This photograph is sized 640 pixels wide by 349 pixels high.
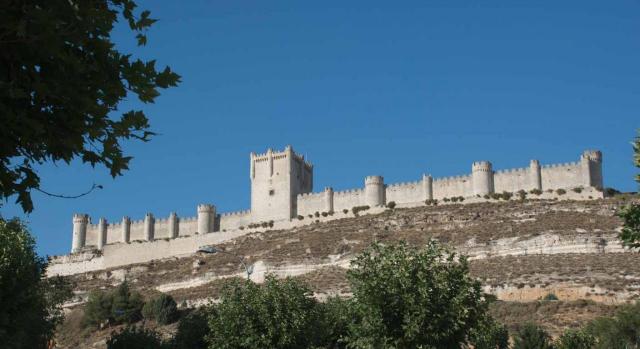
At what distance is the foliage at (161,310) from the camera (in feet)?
200

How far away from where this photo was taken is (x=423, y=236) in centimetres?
7356

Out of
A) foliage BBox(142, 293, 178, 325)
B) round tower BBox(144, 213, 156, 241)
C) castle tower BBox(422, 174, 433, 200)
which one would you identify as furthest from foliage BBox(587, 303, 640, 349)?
round tower BBox(144, 213, 156, 241)

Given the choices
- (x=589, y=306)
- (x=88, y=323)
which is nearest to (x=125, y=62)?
(x=589, y=306)

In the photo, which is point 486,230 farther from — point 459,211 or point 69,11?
point 69,11

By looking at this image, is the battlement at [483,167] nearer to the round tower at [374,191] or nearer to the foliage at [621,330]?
the round tower at [374,191]

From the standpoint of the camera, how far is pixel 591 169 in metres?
76.6

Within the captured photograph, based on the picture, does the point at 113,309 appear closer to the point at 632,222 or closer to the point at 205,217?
the point at 205,217

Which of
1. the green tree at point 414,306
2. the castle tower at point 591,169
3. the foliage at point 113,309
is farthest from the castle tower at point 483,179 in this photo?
the green tree at point 414,306

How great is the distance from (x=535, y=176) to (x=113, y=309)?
1637 inches

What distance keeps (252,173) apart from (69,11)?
285 feet

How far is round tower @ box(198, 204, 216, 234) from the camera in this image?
304ft

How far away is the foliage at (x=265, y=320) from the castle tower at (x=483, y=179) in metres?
52.6

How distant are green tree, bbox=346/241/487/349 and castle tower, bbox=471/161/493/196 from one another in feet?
187

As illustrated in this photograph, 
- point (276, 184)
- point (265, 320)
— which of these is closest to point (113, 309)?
point (276, 184)
